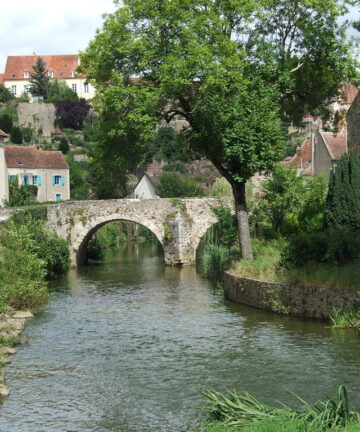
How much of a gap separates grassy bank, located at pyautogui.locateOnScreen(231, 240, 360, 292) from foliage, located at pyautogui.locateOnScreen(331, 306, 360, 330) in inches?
22.8

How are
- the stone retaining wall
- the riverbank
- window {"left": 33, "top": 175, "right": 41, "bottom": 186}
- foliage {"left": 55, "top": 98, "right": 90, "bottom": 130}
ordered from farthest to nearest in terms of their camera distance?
1. foliage {"left": 55, "top": 98, "right": 90, "bottom": 130}
2. window {"left": 33, "top": 175, "right": 41, "bottom": 186}
3. the stone retaining wall
4. the riverbank

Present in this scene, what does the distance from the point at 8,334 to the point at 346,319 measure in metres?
8.36

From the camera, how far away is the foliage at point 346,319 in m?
18.2

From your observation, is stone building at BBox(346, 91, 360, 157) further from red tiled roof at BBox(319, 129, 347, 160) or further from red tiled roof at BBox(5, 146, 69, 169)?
red tiled roof at BBox(5, 146, 69, 169)

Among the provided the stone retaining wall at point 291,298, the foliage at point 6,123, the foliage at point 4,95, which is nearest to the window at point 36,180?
the foliage at point 6,123

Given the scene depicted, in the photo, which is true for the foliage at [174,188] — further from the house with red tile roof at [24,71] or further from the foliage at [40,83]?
the house with red tile roof at [24,71]

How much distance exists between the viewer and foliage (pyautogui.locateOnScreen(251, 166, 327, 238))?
28.0 metres

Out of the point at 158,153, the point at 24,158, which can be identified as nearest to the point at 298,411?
the point at 24,158

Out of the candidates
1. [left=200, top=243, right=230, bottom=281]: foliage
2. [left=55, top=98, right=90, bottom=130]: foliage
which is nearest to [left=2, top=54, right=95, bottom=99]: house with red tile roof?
[left=55, top=98, right=90, bottom=130]: foliage

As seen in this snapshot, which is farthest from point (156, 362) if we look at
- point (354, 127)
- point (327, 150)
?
point (327, 150)

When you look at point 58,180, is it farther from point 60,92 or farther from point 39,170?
point 60,92

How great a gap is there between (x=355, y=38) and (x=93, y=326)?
13482mm

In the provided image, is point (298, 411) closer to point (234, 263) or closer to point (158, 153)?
point (234, 263)

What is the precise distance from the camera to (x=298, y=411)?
992 cm
